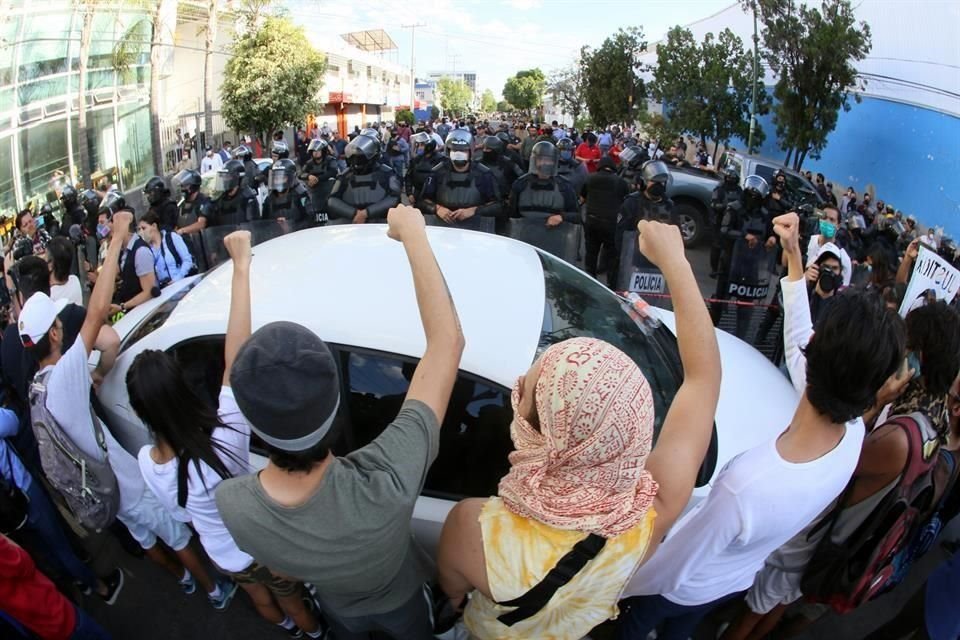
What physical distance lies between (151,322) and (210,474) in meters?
1.37

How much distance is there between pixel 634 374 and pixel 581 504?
291 millimetres

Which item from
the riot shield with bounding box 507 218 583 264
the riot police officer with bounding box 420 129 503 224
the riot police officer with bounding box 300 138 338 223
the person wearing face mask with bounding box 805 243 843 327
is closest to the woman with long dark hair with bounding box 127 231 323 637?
the person wearing face mask with bounding box 805 243 843 327

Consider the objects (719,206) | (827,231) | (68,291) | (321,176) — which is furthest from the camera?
(321,176)

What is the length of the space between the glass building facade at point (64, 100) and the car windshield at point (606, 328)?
1187 centimetres

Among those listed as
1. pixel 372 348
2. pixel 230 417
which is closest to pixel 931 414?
pixel 372 348

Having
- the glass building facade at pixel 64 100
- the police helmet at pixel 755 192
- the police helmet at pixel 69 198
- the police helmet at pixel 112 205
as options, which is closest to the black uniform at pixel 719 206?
the police helmet at pixel 755 192

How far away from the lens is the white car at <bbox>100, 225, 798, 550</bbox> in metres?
2.41

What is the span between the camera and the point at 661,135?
21.2 metres

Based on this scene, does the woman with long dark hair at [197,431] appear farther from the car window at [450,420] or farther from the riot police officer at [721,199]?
the riot police officer at [721,199]

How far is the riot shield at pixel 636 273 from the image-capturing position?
4.98 metres

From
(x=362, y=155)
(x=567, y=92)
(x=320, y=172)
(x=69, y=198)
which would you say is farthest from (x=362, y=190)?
(x=567, y=92)

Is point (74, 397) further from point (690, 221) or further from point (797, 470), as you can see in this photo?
point (690, 221)

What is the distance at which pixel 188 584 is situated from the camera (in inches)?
119

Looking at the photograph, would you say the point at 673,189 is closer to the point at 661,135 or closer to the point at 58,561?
the point at 58,561
